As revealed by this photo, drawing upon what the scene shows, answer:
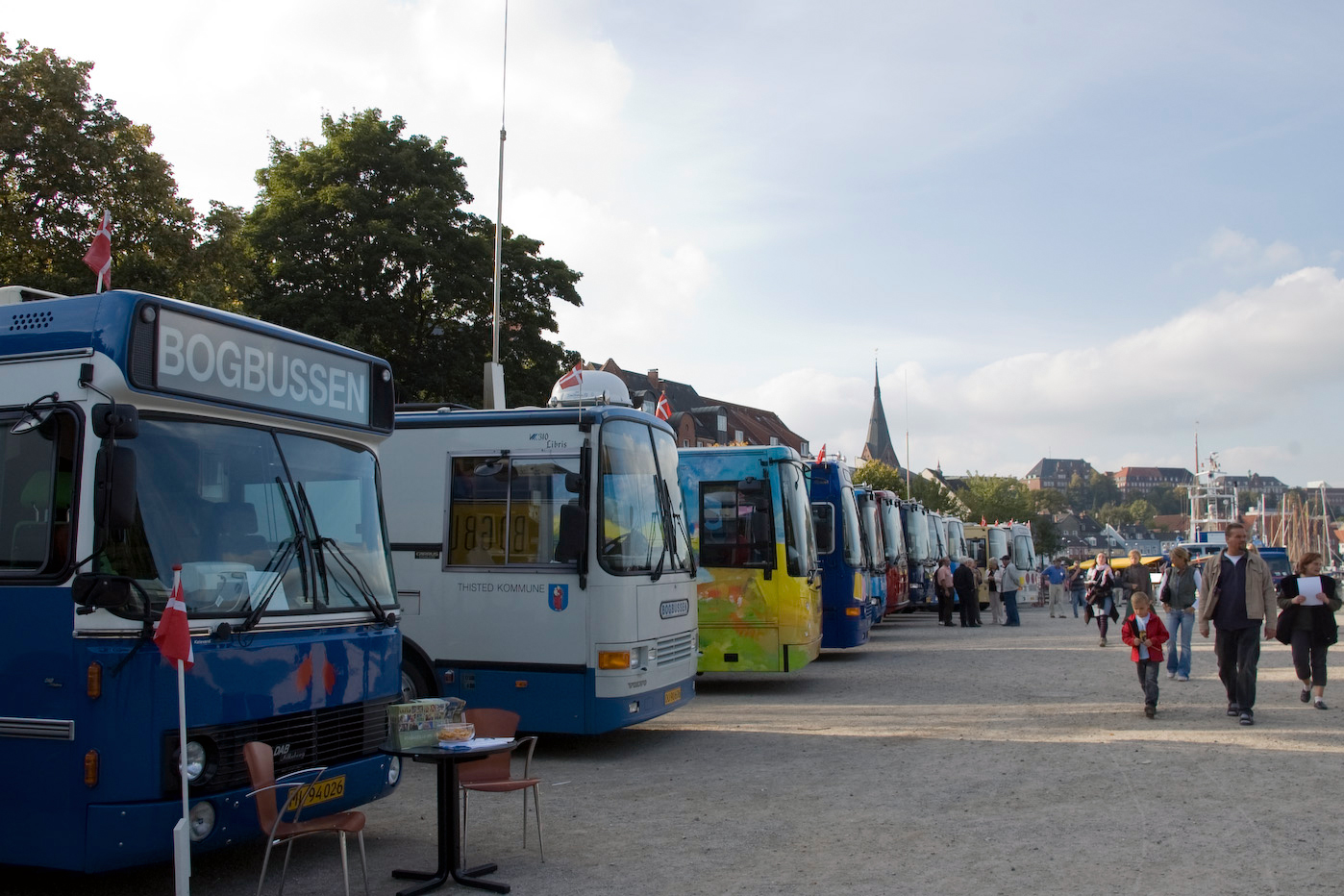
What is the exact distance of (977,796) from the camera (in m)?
8.59

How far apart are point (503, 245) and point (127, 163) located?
12593 mm

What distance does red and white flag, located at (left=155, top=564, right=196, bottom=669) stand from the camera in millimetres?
5316

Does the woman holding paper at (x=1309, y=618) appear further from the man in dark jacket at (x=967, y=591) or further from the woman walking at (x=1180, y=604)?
the man in dark jacket at (x=967, y=591)

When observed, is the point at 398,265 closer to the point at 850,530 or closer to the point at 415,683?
the point at 850,530

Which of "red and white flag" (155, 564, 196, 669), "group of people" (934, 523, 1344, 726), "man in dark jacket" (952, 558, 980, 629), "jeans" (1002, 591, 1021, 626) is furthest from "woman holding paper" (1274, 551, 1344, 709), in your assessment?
"jeans" (1002, 591, 1021, 626)

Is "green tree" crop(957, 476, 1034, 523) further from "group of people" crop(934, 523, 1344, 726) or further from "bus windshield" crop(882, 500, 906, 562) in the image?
"group of people" crop(934, 523, 1344, 726)

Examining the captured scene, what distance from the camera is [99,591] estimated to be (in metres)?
5.41

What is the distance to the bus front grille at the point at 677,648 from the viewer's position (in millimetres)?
10805

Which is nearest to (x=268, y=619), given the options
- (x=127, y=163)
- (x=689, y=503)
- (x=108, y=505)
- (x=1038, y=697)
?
(x=108, y=505)

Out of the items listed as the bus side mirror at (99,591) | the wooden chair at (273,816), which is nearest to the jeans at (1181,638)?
the wooden chair at (273,816)

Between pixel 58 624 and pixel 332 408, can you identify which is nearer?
pixel 58 624

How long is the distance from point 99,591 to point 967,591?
2772 centimetres

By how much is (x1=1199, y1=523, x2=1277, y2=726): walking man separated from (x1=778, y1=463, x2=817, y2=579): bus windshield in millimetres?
4770

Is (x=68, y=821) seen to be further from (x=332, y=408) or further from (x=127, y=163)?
(x=127, y=163)
